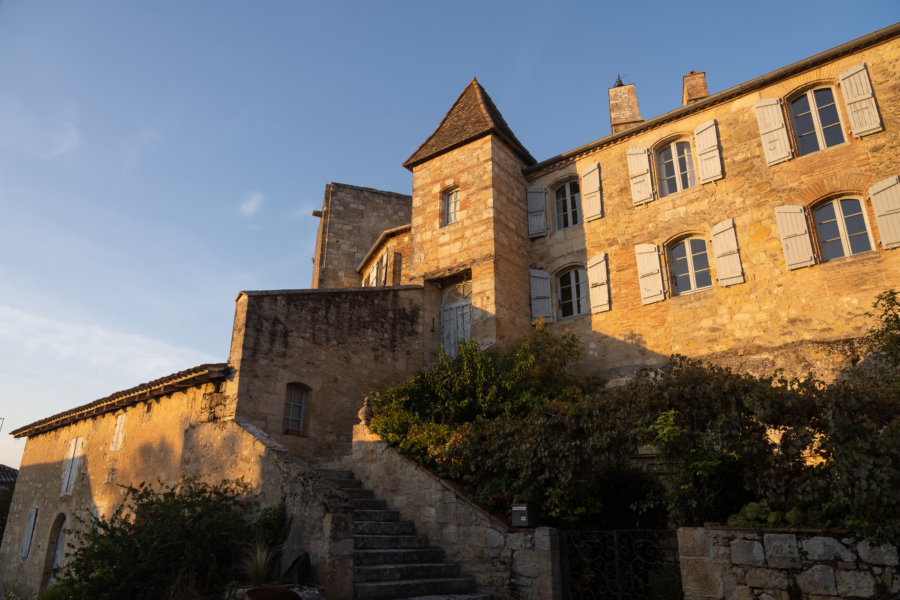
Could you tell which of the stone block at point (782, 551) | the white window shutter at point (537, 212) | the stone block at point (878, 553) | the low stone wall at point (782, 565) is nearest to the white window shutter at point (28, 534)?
the white window shutter at point (537, 212)

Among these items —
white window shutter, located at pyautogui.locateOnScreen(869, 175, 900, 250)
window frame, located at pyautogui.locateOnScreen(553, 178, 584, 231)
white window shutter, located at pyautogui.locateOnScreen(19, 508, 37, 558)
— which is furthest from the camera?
white window shutter, located at pyautogui.locateOnScreen(19, 508, 37, 558)

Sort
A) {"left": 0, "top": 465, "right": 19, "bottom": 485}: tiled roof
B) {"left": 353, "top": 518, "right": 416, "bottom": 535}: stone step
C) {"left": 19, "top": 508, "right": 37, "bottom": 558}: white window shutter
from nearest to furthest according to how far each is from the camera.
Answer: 1. {"left": 353, "top": 518, "right": 416, "bottom": 535}: stone step
2. {"left": 19, "top": 508, "right": 37, "bottom": 558}: white window shutter
3. {"left": 0, "top": 465, "right": 19, "bottom": 485}: tiled roof

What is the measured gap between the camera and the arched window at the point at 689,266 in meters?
10.9

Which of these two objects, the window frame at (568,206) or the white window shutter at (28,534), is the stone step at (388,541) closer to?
the window frame at (568,206)

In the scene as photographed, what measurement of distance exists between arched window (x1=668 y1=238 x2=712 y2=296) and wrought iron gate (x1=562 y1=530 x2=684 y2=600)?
18.4 ft

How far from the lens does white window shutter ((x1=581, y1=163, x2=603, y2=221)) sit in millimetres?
12578

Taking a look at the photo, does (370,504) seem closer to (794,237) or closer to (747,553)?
(747,553)

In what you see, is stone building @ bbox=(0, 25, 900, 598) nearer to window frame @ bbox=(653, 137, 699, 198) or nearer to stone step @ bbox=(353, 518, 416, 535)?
window frame @ bbox=(653, 137, 699, 198)

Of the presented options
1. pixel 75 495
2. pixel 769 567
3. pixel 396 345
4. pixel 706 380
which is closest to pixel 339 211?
pixel 396 345


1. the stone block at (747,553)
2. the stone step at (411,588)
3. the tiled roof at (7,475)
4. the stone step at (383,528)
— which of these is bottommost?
the stone step at (411,588)

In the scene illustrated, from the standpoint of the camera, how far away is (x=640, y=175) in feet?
40.0

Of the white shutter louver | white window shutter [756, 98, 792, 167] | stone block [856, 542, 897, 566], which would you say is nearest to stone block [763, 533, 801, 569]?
stone block [856, 542, 897, 566]

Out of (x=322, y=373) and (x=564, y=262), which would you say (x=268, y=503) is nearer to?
(x=322, y=373)

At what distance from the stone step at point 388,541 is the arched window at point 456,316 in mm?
5632
